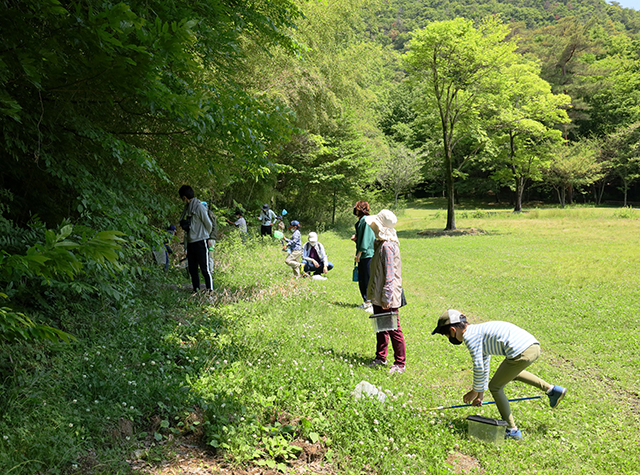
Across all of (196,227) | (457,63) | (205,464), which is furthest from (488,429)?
(457,63)

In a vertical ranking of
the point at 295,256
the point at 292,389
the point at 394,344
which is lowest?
the point at 292,389

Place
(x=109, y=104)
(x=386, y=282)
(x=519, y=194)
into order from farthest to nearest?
(x=519, y=194) → (x=386, y=282) → (x=109, y=104)

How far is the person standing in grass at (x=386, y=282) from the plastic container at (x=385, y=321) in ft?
0.28

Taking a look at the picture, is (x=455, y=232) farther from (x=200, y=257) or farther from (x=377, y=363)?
(x=377, y=363)

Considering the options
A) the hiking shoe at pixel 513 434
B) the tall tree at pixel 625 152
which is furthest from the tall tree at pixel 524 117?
the hiking shoe at pixel 513 434

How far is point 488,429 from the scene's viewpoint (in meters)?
3.58

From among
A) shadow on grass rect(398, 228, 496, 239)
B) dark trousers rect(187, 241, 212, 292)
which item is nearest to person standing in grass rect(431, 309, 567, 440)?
dark trousers rect(187, 241, 212, 292)

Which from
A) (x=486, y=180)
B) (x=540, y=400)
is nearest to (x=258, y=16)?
(x=540, y=400)

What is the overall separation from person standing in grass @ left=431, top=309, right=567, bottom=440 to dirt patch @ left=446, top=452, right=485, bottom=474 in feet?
1.62

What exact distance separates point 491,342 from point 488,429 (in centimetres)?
77

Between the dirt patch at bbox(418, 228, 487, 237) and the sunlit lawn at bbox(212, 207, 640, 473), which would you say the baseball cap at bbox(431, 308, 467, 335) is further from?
the dirt patch at bbox(418, 228, 487, 237)

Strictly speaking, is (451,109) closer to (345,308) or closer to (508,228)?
(508,228)

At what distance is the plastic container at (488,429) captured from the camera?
3547mm

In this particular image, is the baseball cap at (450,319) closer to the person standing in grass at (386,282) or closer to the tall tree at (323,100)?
the person standing in grass at (386,282)
